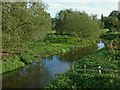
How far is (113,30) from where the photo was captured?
81.6m

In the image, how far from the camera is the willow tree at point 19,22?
20.9 meters

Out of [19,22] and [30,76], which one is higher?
[19,22]

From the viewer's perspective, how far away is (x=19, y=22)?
22531 mm

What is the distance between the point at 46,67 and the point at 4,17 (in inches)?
408

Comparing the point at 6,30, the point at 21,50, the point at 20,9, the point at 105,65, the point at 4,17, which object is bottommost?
the point at 105,65

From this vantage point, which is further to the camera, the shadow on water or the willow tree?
the willow tree

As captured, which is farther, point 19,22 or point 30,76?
point 19,22

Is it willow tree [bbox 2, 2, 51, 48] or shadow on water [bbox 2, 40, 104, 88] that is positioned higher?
willow tree [bbox 2, 2, 51, 48]

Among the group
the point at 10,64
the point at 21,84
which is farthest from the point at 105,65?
the point at 10,64

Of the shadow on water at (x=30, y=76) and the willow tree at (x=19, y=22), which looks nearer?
the shadow on water at (x=30, y=76)

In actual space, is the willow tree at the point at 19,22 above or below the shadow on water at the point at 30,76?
above

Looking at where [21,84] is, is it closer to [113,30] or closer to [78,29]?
[78,29]

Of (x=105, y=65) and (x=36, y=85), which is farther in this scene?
(x=105, y=65)

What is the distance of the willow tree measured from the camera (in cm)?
2089
